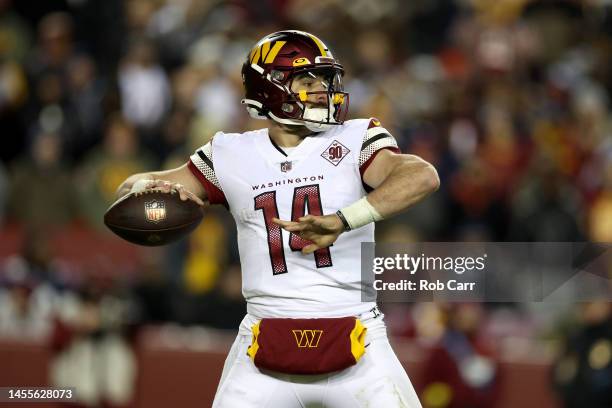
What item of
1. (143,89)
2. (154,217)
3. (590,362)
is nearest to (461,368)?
(590,362)

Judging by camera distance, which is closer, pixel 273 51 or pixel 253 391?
pixel 253 391

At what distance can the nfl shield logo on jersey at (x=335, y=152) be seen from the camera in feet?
15.9

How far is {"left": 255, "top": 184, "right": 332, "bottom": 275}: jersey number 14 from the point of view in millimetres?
4746

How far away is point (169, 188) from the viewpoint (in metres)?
4.95

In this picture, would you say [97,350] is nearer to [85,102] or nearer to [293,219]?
[85,102]

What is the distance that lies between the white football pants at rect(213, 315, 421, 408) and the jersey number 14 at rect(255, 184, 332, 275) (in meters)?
0.38

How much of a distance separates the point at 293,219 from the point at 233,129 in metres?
6.22

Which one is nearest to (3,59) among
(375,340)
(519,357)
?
(519,357)

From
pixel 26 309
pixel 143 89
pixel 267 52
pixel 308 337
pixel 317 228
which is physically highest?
pixel 143 89

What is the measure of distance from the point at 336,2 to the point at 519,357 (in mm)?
5232

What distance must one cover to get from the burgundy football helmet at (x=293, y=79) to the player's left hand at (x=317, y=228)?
0.58 meters

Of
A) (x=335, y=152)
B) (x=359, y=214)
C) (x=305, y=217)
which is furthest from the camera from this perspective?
(x=335, y=152)

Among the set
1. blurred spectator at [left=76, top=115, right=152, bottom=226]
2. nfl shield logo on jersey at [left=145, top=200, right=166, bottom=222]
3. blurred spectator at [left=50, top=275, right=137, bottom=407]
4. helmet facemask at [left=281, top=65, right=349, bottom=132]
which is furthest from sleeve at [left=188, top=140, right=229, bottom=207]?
blurred spectator at [left=76, top=115, right=152, bottom=226]

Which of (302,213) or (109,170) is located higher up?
(109,170)
